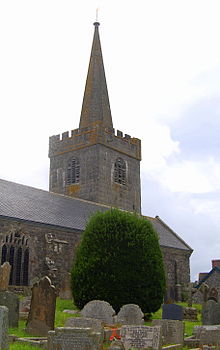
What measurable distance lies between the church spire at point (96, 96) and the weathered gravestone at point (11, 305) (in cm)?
2773

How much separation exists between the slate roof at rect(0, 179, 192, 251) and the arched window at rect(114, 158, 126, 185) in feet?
17.3

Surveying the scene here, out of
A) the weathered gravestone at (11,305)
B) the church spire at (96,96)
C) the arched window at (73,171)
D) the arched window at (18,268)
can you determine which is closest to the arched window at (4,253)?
the arched window at (18,268)

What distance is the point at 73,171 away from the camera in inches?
1570

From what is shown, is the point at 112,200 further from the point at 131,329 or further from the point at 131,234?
the point at 131,329

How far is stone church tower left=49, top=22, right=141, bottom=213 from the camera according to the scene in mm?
38750

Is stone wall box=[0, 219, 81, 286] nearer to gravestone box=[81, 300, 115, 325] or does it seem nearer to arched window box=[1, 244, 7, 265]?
arched window box=[1, 244, 7, 265]

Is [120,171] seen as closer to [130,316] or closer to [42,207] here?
[42,207]

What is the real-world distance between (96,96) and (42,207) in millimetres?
17245

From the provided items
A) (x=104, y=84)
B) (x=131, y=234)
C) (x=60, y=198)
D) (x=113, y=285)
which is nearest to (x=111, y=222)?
(x=131, y=234)

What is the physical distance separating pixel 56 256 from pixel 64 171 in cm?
1498

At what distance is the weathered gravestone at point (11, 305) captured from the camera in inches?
512

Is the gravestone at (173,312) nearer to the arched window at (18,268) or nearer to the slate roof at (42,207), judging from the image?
the arched window at (18,268)

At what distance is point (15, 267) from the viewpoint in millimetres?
24703

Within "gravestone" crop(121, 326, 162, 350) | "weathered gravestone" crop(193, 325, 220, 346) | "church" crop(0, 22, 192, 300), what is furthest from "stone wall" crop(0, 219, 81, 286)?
"gravestone" crop(121, 326, 162, 350)
